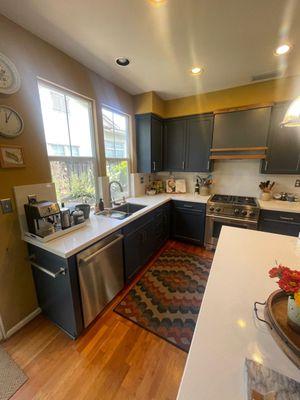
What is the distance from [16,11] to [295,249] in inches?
108

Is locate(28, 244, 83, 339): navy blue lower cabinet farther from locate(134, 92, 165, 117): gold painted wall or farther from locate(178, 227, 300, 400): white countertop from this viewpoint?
locate(134, 92, 165, 117): gold painted wall

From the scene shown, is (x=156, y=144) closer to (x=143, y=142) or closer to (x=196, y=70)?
(x=143, y=142)

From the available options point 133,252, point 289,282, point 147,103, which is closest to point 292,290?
point 289,282

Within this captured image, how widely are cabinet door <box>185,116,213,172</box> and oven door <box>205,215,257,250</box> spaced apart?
2.88 ft

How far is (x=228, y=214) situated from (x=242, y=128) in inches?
51.9

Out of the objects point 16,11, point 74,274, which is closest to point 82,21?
point 16,11

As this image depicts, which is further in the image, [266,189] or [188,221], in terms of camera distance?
[188,221]

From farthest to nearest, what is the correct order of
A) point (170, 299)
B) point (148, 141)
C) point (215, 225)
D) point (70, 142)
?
point (148, 141) → point (215, 225) → point (70, 142) → point (170, 299)

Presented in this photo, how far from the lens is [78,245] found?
141 centimetres

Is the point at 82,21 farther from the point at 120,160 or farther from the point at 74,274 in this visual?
the point at 74,274

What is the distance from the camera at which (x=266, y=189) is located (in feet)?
8.97

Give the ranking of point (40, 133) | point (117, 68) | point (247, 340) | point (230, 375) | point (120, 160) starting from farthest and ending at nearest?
1. point (120, 160)
2. point (117, 68)
3. point (40, 133)
4. point (247, 340)
5. point (230, 375)

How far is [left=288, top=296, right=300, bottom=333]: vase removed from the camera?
0.66 meters

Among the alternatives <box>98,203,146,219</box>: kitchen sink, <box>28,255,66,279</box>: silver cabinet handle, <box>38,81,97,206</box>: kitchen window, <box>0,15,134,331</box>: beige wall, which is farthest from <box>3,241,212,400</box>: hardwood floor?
<box>38,81,97,206</box>: kitchen window
